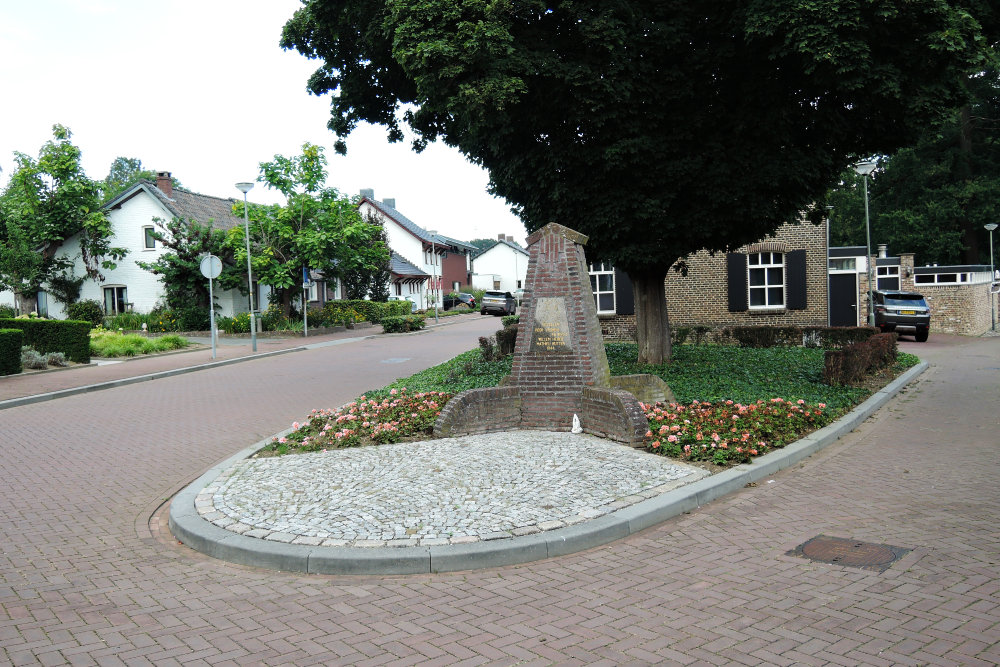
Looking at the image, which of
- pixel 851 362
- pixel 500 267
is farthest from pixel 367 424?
pixel 500 267

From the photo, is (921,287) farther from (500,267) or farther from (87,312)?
(500,267)

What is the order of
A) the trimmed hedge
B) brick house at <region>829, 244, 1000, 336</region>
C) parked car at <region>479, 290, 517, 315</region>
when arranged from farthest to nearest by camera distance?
parked car at <region>479, 290, 517, 315</region> → brick house at <region>829, 244, 1000, 336</region> → the trimmed hedge

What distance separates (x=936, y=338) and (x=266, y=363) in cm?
2586

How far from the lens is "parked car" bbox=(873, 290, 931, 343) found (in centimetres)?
2583

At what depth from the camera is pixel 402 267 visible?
5606 cm

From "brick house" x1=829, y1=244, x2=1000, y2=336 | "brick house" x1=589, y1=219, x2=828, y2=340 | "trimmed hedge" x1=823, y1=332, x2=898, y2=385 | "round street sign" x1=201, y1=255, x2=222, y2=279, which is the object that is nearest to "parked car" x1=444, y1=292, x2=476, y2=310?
"brick house" x1=829, y1=244, x2=1000, y2=336

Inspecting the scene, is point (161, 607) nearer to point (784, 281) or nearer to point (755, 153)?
point (755, 153)

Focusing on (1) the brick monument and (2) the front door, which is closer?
(1) the brick monument

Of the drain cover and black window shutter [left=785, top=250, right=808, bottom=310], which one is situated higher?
black window shutter [left=785, top=250, right=808, bottom=310]

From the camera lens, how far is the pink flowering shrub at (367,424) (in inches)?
323

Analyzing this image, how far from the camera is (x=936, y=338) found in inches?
1123

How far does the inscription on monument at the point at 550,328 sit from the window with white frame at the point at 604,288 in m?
16.3

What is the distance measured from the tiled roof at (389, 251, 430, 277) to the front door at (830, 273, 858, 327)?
34053 mm

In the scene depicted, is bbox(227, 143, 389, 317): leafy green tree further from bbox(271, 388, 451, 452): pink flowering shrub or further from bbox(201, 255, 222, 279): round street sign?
bbox(271, 388, 451, 452): pink flowering shrub
